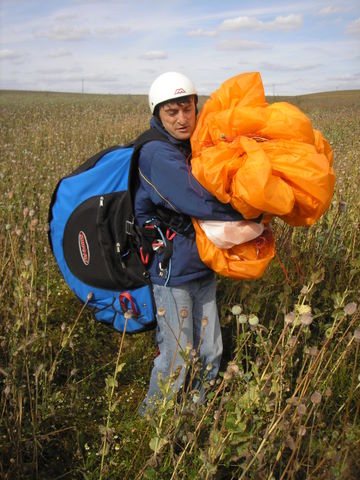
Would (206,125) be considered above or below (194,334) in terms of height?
above

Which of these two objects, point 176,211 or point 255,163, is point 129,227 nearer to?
point 176,211

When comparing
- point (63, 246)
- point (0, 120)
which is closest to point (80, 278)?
point (63, 246)

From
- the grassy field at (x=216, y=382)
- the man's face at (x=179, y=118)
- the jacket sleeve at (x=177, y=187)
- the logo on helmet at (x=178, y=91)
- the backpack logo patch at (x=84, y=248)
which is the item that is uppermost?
the logo on helmet at (x=178, y=91)

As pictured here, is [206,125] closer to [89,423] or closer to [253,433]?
[253,433]

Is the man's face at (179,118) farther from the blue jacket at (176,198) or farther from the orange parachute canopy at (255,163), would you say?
the orange parachute canopy at (255,163)

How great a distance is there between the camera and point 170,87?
94.9 inches

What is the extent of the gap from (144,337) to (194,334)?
85cm

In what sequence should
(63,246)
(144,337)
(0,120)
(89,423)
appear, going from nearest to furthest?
1. (89,423)
2. (63,246)
3. (144,337)
4. (0,120)

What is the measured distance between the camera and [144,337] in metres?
3.49

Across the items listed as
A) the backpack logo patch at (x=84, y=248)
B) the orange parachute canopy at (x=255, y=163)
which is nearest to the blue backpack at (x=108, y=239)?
the backpack logo patch at (x=84, y=248)

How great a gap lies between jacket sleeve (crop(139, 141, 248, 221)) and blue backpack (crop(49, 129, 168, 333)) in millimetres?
196

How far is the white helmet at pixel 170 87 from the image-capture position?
7.89ft

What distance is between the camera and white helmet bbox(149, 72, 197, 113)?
240 cm

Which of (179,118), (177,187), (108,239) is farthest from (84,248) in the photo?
(179,118)
